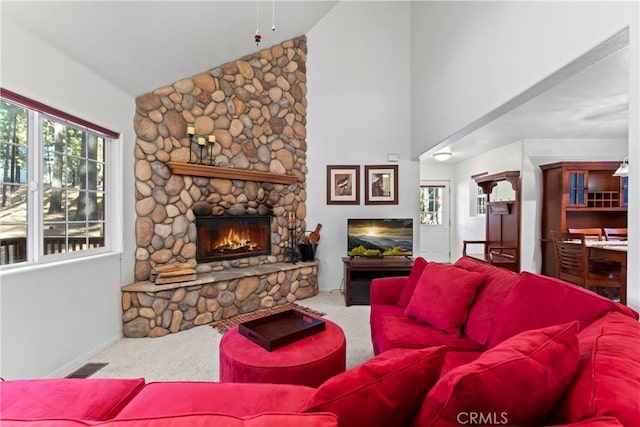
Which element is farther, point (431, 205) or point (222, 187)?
point (431, 205)

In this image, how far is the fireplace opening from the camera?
3.63 metres

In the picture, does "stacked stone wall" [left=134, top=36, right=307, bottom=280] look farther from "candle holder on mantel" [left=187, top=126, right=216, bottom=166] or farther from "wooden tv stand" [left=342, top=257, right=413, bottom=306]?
"wooden tv stand" [left=342, top=257, right=413, bottom=306]

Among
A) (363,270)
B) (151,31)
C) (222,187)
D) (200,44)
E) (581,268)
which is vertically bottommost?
(363,270)

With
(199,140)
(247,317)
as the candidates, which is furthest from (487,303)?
(199,140)

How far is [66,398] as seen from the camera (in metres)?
1.19

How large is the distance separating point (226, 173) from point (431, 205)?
597 cm

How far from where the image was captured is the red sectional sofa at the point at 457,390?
0.70 meters

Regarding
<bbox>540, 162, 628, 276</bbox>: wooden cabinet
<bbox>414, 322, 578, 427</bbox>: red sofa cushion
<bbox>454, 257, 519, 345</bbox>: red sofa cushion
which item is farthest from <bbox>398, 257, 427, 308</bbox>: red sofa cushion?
<bbox>540, 162, 628, 276</bbox>: wooden cabinet

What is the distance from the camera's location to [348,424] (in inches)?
28.9

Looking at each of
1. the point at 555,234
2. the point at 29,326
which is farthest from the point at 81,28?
the point at 555,234

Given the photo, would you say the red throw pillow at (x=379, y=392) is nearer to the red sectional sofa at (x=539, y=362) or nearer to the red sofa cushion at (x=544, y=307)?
the red sectional sofa at (x=539, y=362)

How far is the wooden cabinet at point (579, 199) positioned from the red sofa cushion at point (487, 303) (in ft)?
12.1

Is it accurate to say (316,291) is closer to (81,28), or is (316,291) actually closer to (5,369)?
(5,369)

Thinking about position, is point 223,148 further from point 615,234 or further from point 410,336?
point 615,234
